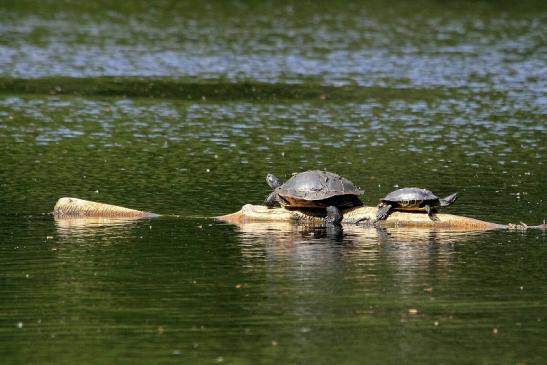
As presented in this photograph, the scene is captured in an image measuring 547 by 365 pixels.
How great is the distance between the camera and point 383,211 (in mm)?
17297

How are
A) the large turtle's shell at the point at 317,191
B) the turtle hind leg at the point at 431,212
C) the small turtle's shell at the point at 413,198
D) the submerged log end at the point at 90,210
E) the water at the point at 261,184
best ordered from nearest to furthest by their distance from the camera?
the water at the point at 261,184 → the small turtle's shell at the point at 413,198 → the turtle hind leg at the point at 431,212 → the large turtle's shell at the point at 317,191 → the submerged log end at the point at 90,210

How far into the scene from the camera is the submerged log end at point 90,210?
58.9 feet

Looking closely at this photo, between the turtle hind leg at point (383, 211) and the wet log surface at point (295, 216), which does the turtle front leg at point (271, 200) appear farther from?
the turtle hind leg at point (383, 211)

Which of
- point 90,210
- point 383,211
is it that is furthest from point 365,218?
point 90,210

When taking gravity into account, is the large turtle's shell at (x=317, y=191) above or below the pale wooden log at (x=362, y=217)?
above

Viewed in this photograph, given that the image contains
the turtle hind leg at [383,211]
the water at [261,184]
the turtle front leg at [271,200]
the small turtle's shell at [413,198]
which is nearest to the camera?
the water at [261,184]

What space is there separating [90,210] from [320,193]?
307 centimetres

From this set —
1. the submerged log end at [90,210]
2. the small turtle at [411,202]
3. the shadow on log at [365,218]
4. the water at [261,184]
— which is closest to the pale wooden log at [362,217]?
the shadow on log at [365,218]

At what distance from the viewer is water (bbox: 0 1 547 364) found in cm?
1198

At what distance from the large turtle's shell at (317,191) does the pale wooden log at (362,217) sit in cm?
16

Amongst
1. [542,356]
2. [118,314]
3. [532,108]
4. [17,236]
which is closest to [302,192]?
[17,236]

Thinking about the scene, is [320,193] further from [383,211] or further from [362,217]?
[383,211]

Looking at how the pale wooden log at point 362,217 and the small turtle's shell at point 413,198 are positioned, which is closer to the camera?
the small turtle's shell at point 413,198

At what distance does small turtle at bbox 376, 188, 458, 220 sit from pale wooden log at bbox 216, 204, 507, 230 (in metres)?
0.11
